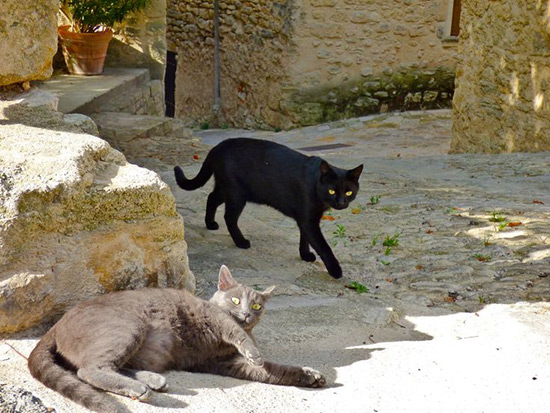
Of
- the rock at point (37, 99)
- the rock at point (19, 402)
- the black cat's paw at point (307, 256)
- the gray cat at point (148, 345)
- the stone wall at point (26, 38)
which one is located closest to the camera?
the rock at point (19, 402)

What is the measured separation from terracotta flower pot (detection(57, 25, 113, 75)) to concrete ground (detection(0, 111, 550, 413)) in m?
1.55

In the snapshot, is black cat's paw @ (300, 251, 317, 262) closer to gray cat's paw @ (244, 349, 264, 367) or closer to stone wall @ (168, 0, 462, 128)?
gray cat's paw @ (244, 349, 264, 367)

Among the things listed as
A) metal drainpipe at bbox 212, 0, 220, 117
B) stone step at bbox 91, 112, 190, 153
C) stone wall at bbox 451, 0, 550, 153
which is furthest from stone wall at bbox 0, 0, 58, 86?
metal drainpipe at bbox 212, 0, 220, 117

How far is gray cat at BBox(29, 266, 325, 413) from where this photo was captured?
2.95 meters

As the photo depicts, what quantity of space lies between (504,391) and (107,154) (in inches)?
→ 90.1

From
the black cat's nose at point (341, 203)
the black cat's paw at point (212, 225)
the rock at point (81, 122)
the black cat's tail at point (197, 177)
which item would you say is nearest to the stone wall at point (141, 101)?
the black cat's tail at point (197, 177)

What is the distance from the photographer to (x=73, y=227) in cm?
359

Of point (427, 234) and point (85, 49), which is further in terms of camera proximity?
point (85, 49)

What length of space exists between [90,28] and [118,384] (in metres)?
7.77

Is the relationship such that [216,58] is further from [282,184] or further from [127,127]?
[282,184]

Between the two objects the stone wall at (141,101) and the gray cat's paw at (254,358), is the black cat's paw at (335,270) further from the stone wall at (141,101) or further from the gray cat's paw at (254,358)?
the stone wall at (141,101)

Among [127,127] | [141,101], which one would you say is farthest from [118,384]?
[141,101]

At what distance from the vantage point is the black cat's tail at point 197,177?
624 centimetres

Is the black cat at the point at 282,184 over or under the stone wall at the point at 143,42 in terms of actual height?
under
